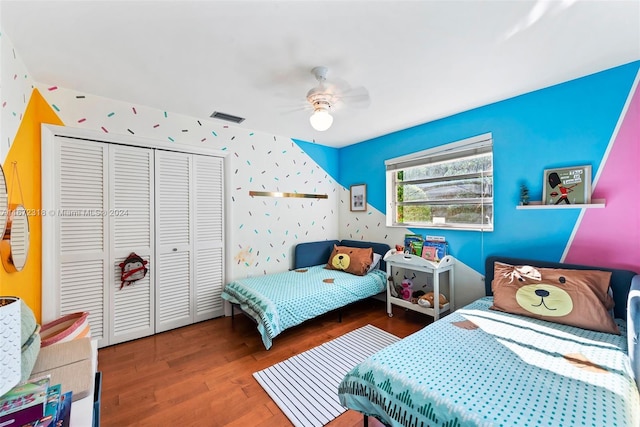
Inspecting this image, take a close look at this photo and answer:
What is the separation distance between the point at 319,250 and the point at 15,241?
311 centimetres

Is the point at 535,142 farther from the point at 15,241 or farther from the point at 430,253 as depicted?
the point at 15,241

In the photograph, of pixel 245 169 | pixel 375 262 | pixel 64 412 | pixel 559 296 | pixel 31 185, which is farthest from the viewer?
pixel 375 262

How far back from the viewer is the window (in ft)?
9.21

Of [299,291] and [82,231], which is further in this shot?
[299,291]

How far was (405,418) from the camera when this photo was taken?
4.02 feet

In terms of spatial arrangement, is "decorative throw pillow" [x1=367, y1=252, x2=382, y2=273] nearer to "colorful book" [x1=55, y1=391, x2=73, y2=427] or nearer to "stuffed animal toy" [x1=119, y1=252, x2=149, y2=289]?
"stuffed animal toy" [x1=119, y1=252, x2=149, y2=289]

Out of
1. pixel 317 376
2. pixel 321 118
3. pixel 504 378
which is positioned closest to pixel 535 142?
pixel 321 118

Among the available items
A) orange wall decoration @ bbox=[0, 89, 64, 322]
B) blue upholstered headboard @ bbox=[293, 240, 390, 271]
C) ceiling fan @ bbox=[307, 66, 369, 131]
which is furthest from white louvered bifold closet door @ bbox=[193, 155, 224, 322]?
ceiling fan @ bbox=[307, 66, 369, 131]

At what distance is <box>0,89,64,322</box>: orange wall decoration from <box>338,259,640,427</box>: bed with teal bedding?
2.30 metres

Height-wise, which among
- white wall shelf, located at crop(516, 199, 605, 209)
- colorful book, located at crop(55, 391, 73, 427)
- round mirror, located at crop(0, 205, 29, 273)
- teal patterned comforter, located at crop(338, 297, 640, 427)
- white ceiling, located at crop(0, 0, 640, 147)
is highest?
Answer: white ceiling, located at crop(0, 0, 640, 147)

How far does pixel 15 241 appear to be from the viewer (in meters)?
1.70

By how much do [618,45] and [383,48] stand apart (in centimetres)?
157

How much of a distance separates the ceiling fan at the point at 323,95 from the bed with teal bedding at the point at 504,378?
1752 mm

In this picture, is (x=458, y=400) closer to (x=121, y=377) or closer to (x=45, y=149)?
(x=121, y=377)
